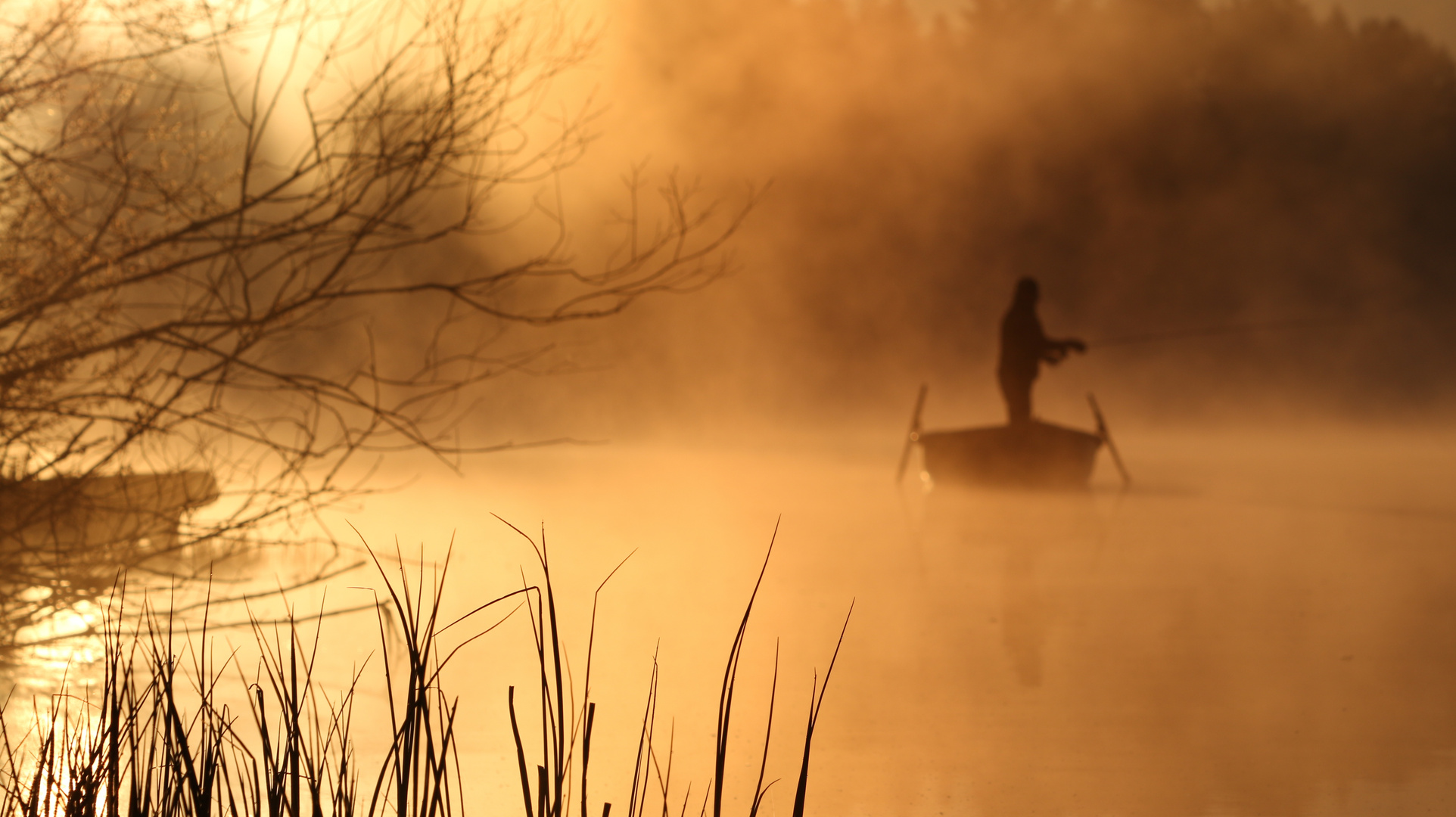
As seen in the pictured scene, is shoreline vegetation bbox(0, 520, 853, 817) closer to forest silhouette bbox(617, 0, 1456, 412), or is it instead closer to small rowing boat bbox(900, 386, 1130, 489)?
small rowing boat bbox(900, 386, 1130, 489)

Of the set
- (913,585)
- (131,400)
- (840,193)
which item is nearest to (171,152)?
(131,400)

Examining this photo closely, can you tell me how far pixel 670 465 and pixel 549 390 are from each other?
8447 mm

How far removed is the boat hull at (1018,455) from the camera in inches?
300

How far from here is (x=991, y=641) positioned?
3.77m

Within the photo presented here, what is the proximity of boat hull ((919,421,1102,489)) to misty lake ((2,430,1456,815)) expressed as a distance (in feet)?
0.66

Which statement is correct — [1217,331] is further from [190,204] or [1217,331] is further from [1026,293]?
[190,204]

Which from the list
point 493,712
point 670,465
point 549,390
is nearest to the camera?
point 493,712

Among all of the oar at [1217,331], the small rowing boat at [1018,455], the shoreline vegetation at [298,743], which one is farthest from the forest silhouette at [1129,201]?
the shoreline vegetation at [298,743]

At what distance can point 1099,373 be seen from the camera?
19328mm

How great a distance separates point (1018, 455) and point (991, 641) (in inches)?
159

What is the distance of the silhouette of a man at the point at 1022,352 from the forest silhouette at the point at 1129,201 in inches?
423

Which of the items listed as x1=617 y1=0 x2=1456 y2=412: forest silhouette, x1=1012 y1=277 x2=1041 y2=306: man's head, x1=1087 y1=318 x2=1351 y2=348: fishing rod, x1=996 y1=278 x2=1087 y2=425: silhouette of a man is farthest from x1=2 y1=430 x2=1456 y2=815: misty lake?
x1=617 y1=0 x2=1456 y2=412: forest silhouette

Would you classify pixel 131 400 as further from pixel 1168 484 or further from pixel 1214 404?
pixel 1214 404

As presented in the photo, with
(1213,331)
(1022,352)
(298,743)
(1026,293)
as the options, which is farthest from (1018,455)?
(298,743)
